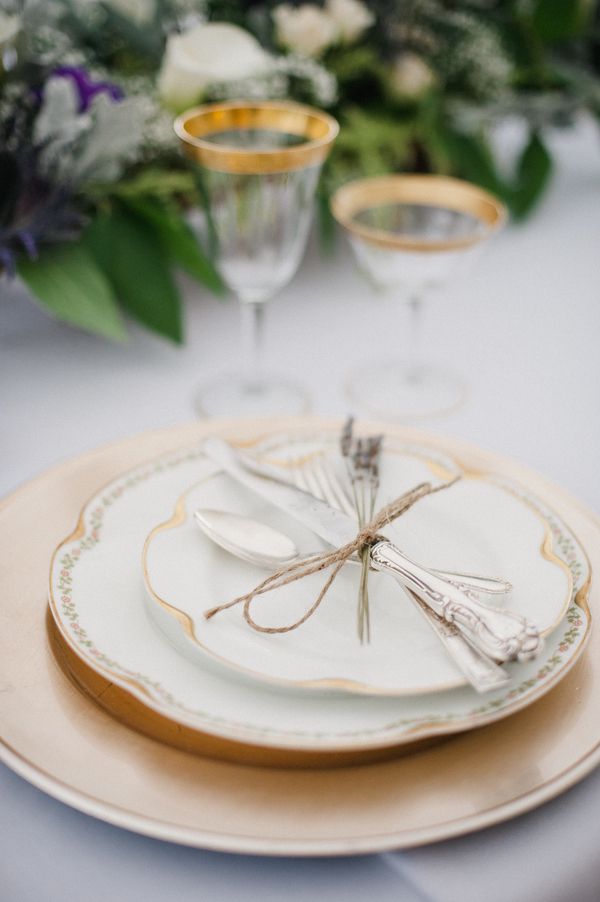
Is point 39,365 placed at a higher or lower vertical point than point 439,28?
lower

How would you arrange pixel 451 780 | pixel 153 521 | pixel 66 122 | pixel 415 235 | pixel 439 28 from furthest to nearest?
1. pixel 439 28
2. pixel 415 235
3. pixel 66 122
4. pixel 153 521
5. pixel 451 780

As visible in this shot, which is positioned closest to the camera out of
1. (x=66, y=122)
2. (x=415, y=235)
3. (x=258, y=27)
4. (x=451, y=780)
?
(x=451, y=780)

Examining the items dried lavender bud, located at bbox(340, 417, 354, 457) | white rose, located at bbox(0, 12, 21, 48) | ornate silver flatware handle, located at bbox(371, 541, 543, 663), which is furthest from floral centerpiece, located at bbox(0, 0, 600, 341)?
ornate silver flatware handle, located at bbox(371, 541, 543, 663)

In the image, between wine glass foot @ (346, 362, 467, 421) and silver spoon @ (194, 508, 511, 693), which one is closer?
silver spoon @ (194, 508, 511, 693)

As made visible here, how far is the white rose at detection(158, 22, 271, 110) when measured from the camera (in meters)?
0.78

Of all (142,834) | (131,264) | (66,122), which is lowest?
(142,834)

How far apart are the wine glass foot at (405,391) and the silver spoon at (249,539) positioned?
0.28 metres

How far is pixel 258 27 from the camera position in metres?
0.91

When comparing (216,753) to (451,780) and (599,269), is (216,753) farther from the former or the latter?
(599,269)


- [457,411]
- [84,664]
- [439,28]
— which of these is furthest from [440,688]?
[439,28]

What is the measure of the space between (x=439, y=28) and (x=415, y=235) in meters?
0.36

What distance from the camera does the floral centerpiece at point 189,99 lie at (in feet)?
2.35

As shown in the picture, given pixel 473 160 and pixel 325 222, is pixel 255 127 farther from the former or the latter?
pixel 473 160

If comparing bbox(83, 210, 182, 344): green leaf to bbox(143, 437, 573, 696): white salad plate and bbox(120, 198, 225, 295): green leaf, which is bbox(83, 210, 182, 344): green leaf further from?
bbox(143, 437, 573, 696): white salad plate
